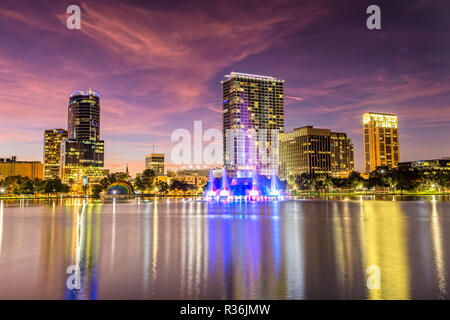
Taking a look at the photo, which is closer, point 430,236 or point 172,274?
point 172,274

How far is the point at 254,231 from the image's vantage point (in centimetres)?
3222

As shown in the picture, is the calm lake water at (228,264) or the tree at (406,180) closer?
the calm lake water at (228,264)

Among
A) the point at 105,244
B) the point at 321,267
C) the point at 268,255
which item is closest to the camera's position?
the point at 321,267

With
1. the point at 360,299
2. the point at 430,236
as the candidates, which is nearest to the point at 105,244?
the point at 360,299

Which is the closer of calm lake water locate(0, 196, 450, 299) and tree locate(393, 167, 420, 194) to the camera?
calm lake water locate(0, 196, 450, 299)

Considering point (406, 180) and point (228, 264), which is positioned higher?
point (406, 180)

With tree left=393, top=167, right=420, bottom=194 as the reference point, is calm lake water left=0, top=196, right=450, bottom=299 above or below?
below

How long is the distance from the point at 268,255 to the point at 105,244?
38.1 feet

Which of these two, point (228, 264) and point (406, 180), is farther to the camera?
point (406, 180)

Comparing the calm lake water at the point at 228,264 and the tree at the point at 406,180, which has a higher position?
the tree at the point at 406,180
